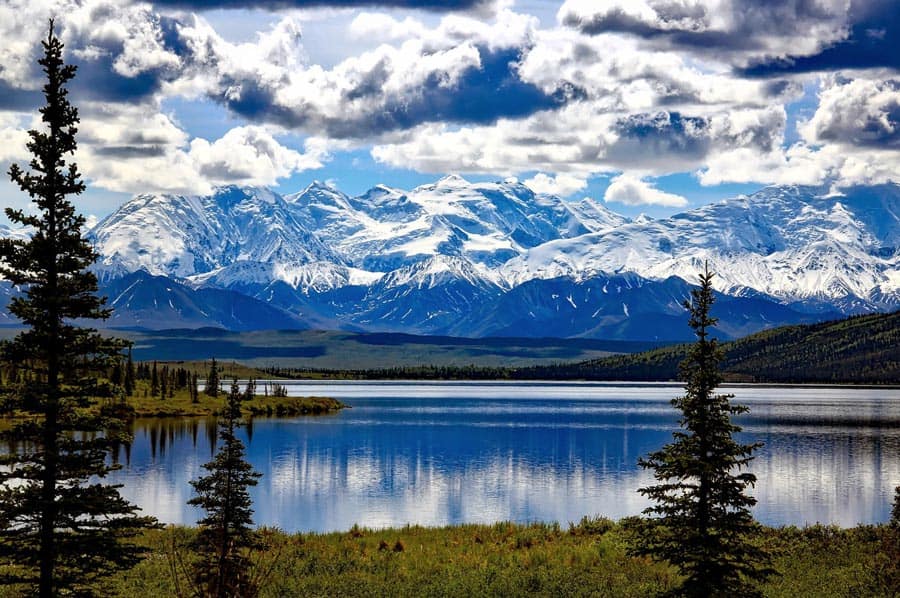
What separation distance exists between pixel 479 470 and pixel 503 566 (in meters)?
63.3

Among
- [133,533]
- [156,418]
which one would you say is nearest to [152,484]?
[133,533]

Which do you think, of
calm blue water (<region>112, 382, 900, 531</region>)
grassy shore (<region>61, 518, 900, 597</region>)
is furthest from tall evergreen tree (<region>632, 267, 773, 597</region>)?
calm blue water (<region>112, 382, 900, 531</region>)

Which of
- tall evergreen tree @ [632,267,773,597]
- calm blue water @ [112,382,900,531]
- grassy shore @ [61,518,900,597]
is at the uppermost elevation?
tall evergreen tree @ [632,267,773,597]

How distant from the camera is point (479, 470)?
102625 millimetres

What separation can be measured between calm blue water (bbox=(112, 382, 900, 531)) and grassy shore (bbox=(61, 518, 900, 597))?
18425 millimetres

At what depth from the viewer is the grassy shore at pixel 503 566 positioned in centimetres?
3550

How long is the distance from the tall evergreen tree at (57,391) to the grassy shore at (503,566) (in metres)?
3.47

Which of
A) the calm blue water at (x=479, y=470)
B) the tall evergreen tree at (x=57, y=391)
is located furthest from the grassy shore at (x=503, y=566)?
the calm blue water at (x=479, y=470)

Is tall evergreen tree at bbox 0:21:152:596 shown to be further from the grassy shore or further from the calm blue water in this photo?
the calm blue water

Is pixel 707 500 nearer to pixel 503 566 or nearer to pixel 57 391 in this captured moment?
pixel 503 566

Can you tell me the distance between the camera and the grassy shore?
3550cm

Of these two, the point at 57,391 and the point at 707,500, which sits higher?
the point at 57,391

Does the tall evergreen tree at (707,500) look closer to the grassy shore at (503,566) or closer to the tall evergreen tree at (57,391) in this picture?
the grassy shore at (503,566)

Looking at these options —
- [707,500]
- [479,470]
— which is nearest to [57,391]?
[707,500]
